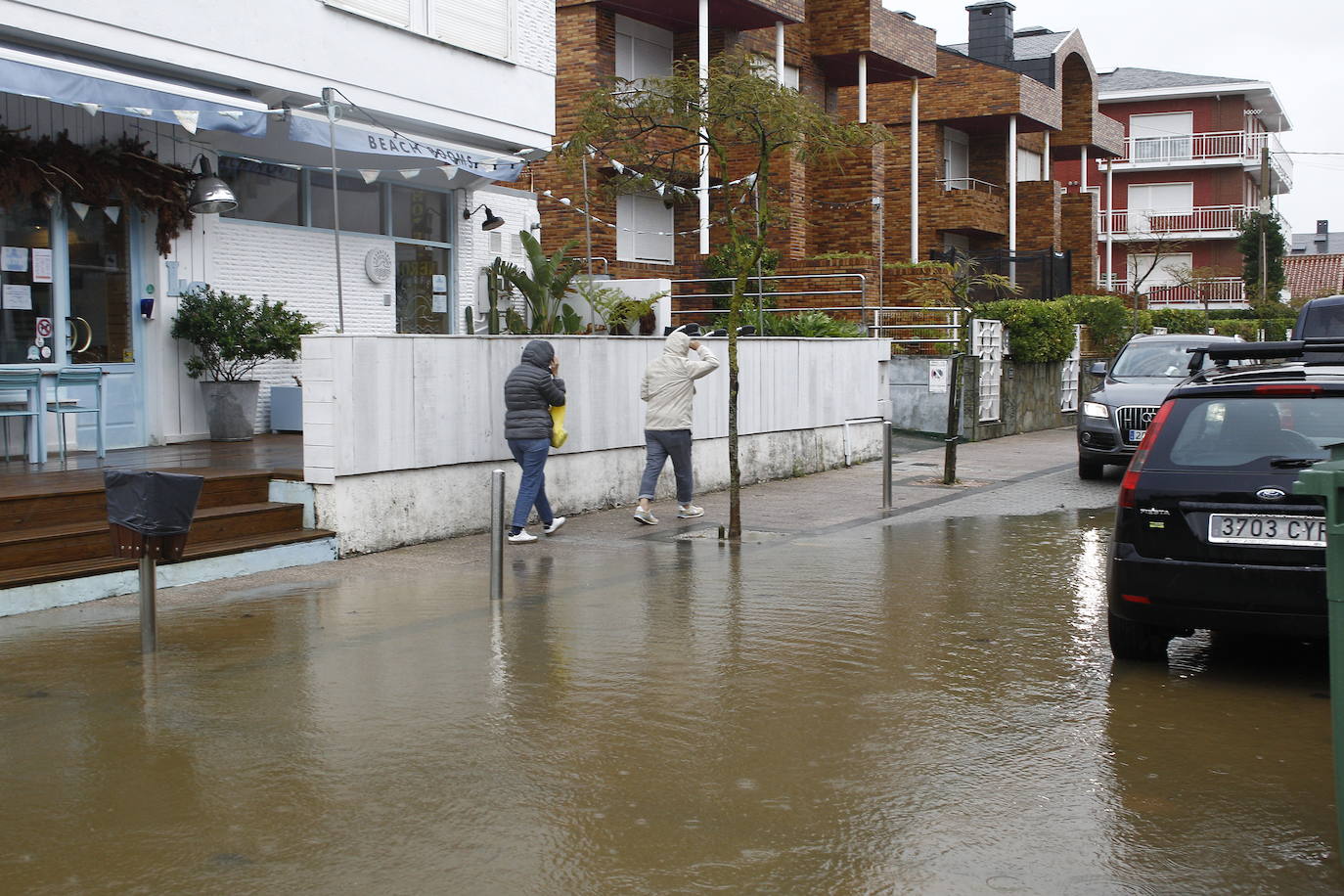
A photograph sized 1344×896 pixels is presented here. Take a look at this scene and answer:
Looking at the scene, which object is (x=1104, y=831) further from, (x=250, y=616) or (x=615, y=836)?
(x=250, y=616)

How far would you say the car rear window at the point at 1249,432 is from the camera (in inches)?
256

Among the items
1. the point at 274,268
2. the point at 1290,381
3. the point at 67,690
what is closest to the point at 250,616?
the point at 67,690

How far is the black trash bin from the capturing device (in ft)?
23.5

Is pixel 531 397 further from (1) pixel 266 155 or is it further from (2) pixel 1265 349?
(2) pixel 1265 349

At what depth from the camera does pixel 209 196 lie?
13383 millimetres

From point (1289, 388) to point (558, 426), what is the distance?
6570 mm

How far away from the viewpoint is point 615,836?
462 centimetres

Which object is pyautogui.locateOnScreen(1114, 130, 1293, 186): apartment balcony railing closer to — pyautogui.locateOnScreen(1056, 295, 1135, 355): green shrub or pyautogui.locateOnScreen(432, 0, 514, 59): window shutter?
pyautogui.locateOnScreen(1056, 295, 1135, 355): green shrub

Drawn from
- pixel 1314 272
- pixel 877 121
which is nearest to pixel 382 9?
pixel 877 121

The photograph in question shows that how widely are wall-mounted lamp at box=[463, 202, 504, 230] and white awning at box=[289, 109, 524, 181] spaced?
1670mm

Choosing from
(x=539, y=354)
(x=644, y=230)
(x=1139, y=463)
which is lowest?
(x=1139, y=463)

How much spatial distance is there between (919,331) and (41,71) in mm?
15932

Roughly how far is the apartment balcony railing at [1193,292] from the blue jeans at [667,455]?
47263 mm

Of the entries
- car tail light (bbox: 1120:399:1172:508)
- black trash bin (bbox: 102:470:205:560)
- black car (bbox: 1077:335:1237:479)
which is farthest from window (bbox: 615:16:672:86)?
car tail light (bbox: 1120:399:1172:508)
